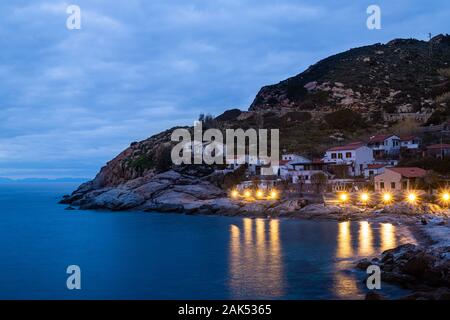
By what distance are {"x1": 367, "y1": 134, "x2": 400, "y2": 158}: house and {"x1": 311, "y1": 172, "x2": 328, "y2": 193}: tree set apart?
13.8m

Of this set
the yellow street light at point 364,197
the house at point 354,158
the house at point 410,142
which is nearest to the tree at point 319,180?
the house at point 354,158

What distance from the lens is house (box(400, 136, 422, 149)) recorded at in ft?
250

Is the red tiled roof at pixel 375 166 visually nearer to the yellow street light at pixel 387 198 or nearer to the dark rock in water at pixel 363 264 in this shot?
the yellow street light at pixel 387 198

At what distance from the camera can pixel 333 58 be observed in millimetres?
166625

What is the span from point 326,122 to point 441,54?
68200 mm

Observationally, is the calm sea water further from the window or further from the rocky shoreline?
the window

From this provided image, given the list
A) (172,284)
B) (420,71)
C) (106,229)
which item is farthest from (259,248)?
(420,71)

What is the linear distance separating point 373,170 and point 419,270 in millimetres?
43684

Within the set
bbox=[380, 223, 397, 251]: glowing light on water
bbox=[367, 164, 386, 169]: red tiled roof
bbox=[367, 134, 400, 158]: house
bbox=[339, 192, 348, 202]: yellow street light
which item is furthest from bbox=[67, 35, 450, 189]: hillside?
bbox=[380, 223, 397, 251]: glowing light on water

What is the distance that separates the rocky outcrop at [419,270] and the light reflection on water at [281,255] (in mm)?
2185

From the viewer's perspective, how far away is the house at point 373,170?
66994 mm

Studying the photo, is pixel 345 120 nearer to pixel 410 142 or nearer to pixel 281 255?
pixel 410 142

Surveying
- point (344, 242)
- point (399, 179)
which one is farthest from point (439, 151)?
point (344, 242)

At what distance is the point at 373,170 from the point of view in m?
67.8
